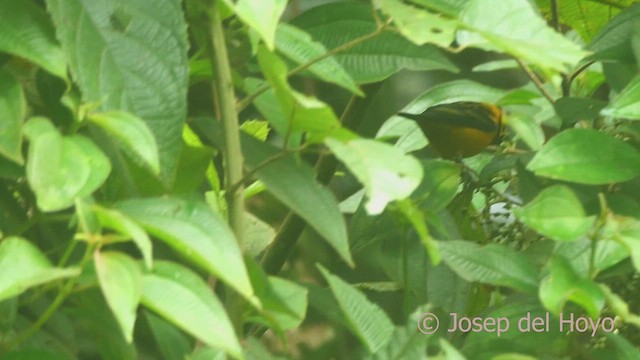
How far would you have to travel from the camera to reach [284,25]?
1.98 feet

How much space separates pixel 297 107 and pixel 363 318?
0.13 meters

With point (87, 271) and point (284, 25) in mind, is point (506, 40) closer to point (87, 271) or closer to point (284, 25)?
point (284, 25)

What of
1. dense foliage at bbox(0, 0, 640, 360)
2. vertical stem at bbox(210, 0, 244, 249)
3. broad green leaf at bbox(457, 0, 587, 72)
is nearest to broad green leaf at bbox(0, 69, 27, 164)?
dense foliage at bbox(0, 0, 640, 360)

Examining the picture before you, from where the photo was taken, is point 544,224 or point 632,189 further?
point 632,189

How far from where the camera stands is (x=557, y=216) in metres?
0.61

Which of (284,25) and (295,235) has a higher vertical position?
(284,25)

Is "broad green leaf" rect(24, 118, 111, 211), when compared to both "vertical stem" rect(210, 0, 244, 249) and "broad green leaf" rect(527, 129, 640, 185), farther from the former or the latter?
"broad green leaf" rect(527, 129, 640, 185)

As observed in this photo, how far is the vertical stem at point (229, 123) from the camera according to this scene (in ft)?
1.96

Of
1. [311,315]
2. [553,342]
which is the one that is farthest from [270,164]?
[311,315]

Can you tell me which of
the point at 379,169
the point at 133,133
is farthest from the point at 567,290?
the point at 133,133

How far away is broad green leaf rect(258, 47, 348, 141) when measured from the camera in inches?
20.8

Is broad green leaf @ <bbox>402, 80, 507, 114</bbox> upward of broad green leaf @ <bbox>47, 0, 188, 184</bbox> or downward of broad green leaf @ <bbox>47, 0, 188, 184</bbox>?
downward

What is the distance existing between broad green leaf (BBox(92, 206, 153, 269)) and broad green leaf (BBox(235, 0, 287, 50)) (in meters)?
0.10

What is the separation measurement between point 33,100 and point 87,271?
17cm
